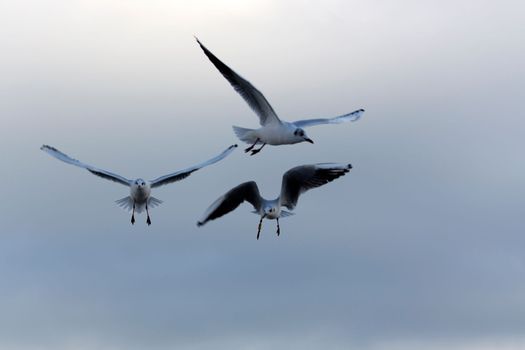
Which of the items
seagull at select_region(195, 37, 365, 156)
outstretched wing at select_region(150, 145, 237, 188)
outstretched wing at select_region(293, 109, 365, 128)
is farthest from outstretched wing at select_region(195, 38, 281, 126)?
outstretched wing at select_region(150, 145, 237, 188)

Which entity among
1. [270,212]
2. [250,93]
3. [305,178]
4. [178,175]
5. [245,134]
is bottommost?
[270,212]

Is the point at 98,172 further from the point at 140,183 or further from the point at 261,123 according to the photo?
the point at 261,123

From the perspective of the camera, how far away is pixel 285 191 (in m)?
47.3

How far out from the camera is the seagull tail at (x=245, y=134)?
1754 inches

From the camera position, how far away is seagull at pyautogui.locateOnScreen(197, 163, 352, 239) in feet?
154

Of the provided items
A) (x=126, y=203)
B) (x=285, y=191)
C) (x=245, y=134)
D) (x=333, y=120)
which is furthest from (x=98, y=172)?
(x=245, y=134)

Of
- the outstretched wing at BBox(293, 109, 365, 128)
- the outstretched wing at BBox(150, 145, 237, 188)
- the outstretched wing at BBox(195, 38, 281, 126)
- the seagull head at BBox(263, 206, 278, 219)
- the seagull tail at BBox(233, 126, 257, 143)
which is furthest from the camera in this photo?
the outstretched wing at BBox(150, 145, 237, 188)

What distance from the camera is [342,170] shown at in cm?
4691

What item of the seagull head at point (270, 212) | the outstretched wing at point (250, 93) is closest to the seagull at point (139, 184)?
the seagull head at point (270, 212)

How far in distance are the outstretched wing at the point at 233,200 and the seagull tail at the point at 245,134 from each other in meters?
2.44

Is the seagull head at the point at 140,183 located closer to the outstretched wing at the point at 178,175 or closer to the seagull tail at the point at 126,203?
the outstretched wing at the point at 178,175

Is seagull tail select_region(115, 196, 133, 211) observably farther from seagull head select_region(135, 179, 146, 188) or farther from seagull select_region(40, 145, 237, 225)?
seagull head select_region(135, 179, 146, 188)

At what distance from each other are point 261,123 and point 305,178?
3.03 metres

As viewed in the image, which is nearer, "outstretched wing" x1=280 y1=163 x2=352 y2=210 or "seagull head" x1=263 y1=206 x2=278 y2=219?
"seagull head" x1=263 y1=206 x2=278 y2=219
